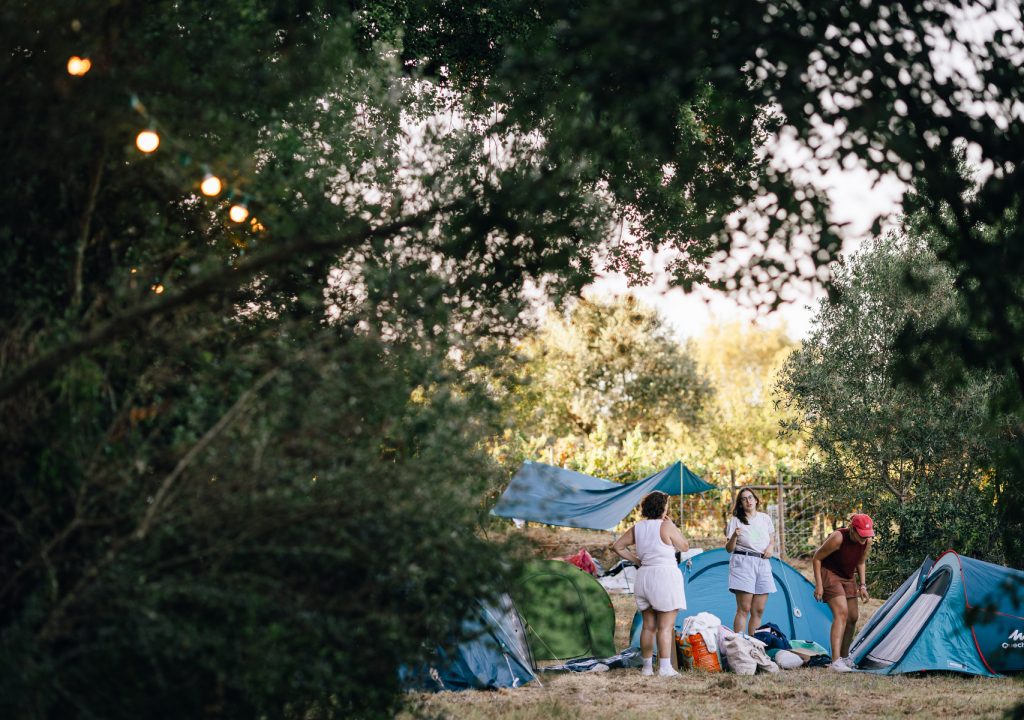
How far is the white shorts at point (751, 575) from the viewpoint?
8375 mm

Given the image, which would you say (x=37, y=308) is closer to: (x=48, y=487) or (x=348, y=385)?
(x=48, y=487)

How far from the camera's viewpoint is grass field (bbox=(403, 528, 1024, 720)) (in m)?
6.32

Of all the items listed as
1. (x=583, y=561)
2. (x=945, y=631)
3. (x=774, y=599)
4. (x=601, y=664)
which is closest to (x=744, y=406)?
(x=583, y=561)

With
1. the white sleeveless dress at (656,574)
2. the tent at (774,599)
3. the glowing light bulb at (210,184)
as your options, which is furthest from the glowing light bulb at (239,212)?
the tent at (774,599)

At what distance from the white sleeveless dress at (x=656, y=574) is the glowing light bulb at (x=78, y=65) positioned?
212 inches

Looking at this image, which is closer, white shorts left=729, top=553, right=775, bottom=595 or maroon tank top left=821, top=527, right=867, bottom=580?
maroon tank top left=821, top=527, right=867, bottom=580

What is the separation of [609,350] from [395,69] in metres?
24.8

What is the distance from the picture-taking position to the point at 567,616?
28.2 feet

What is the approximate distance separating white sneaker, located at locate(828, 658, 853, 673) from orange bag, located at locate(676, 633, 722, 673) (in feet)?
2.98

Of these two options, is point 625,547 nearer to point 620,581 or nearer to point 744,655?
point 744,655

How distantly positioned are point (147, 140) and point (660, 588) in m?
5.35

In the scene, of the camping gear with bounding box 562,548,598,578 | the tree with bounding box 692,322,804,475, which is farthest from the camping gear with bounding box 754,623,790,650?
the tree with bounding box 692,322,804,475

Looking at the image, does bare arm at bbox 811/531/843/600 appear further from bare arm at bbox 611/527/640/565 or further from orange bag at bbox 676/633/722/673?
bare arm at bbox 611/527/640/565

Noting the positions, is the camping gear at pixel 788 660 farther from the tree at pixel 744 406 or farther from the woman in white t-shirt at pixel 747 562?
the tree at pixel 744 406
